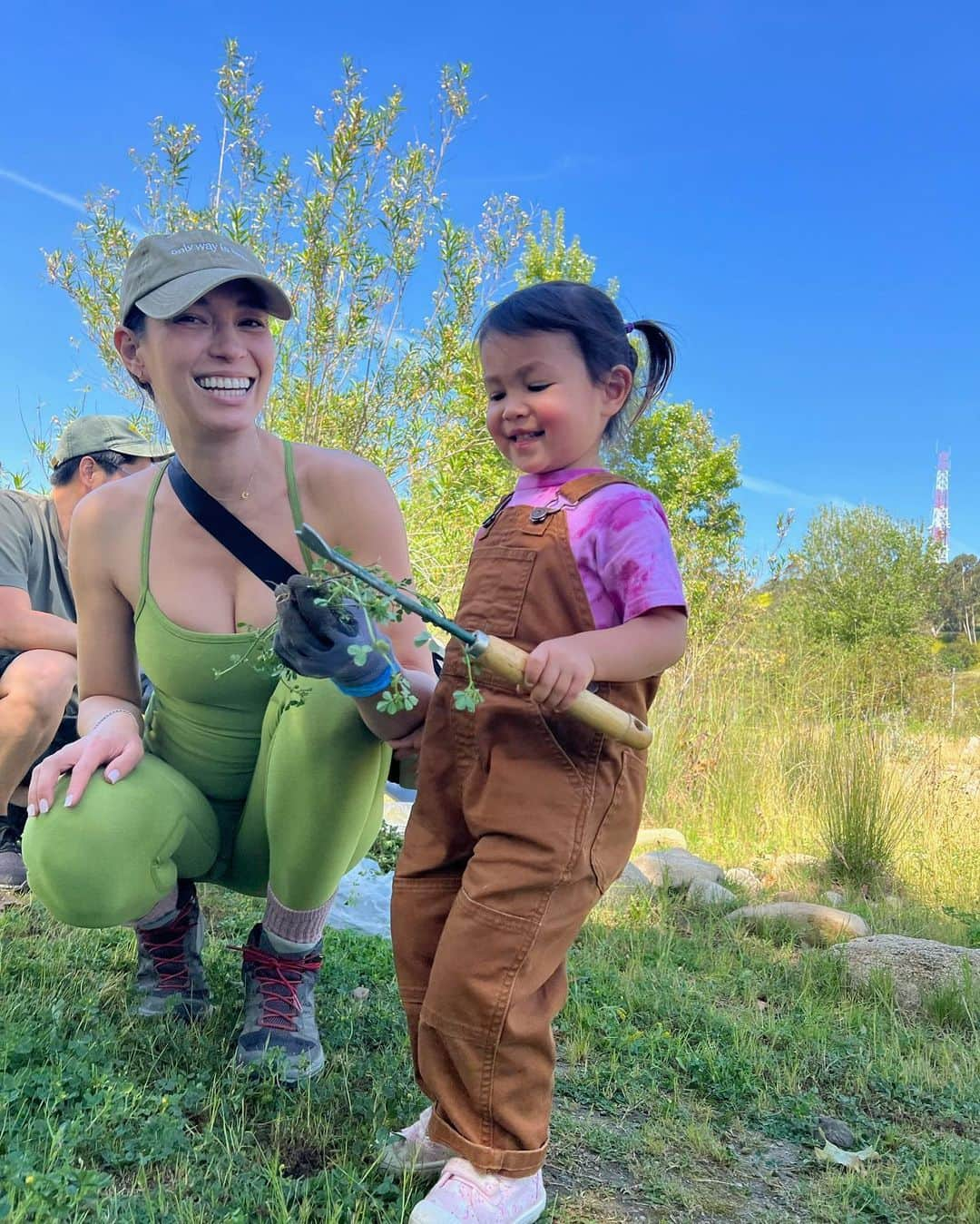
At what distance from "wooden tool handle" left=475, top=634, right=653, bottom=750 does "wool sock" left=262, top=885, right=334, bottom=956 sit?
37.7 inches

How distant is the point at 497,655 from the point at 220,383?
1.02 meters

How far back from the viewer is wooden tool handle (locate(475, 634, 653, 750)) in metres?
1.54

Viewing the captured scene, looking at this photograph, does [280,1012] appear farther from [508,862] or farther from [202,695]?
[508,862]

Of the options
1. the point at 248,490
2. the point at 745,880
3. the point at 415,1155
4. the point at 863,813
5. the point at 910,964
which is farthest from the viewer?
the point at 863,813

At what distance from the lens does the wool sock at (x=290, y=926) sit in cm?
226

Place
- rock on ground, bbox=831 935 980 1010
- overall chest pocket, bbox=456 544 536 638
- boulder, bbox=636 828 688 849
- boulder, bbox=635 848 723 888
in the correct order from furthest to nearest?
boulder, bbox=636 828 688 849 < boulder, bbox=635 848 723 888 < rock on ground, bbox=831 935 980 1010 < overall chest pocket, bbox=456 544 536 638

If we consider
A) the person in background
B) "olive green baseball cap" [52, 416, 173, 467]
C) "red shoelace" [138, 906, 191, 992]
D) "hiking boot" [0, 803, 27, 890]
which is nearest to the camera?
"red shoelace" [138, 906, 191, 992]

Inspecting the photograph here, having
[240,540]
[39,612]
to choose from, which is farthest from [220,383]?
[39,612]

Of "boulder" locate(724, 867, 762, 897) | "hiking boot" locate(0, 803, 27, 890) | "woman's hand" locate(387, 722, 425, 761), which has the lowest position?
"hiking boot" locate(0, 803, 27, 890)

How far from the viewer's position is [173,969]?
7.87ft

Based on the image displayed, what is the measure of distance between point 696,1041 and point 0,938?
6.45ft

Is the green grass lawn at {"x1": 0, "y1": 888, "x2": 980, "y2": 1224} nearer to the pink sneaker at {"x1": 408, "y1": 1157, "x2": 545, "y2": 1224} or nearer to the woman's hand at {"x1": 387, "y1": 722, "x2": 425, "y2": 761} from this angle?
the pink sneaker at {"x1": 408, "y1": 1157, "x2": 545, "y2": 1224}

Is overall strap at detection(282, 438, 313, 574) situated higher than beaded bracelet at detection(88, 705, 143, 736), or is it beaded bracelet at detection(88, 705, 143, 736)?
overall strap at detection(282, 438, 313, 574)

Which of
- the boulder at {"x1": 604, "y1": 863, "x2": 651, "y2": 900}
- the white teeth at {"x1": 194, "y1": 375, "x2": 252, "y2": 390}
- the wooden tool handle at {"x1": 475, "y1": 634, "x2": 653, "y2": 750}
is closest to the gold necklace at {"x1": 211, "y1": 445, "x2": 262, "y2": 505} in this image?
the white teeth at {"x1": 194, "y1": 375, "x2": 252, "y2": 390}
